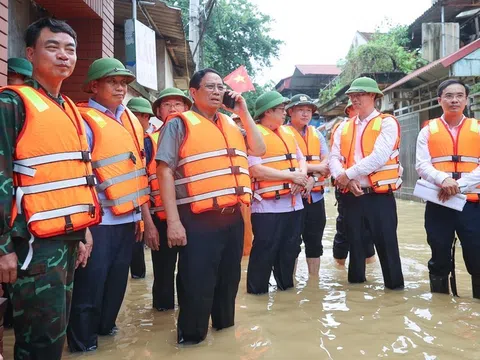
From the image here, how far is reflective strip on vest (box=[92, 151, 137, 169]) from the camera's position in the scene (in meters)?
3.12

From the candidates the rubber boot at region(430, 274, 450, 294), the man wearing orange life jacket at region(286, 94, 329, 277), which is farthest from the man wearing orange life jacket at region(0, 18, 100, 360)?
the rubber boot at region(430, 274, 450, 294)

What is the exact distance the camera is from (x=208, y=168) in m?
3.17

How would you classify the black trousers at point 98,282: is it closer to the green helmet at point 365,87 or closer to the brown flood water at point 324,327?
the brown flood water at point 324,327

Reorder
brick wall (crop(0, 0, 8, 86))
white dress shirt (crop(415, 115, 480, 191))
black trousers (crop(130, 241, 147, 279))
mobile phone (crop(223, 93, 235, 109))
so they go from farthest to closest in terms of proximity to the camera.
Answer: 1. black trousers (crop(130, 241, 147, 279))
2. white dress shirt (crop(415, 115, 480, 191))
3. mobile phone (crop(223, 93, 235, 109))
4. brick wall (crop(0, 0, 8, 86))

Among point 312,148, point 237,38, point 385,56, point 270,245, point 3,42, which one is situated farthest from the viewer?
point 237,38

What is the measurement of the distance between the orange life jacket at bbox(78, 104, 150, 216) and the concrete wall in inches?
587

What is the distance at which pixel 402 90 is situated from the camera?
15.0 meters

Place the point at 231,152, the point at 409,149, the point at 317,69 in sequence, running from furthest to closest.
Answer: the point at 317,69 < the point at 409,149 < the point at 231,152

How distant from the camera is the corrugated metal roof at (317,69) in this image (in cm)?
4097

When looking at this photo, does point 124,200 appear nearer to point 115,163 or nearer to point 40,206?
point 115,163

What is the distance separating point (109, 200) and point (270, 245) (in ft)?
6.00

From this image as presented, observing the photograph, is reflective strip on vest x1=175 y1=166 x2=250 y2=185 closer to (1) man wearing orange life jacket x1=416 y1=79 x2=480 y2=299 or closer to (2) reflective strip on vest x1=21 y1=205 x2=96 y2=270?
(2) reflective strip on vest x1=21 y1=205 x2=96 y2=270

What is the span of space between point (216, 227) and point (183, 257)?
11.9 inches

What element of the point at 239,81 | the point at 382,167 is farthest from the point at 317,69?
the point at 382,167
